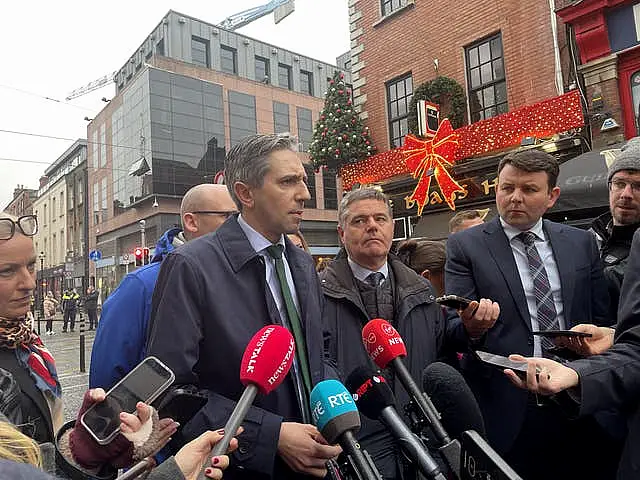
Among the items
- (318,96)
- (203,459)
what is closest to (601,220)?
(203,459)

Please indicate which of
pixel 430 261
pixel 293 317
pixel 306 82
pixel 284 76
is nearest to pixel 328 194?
pixel 306 82

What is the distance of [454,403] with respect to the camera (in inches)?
58.4

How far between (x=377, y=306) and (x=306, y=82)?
4601 centimetres

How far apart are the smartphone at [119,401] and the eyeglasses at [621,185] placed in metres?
2.65

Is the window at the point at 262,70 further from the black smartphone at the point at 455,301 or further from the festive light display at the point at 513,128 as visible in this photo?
the black smartphone at the point at 455,301

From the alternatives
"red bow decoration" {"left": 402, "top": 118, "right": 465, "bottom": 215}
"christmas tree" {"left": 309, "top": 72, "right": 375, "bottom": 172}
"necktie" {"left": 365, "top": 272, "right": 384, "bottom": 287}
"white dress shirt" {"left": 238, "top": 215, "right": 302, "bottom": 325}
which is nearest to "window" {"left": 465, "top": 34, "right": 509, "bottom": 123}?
"red bow decoration" {"left": 402, "top": 118, "right": 465, "bottom": 215}

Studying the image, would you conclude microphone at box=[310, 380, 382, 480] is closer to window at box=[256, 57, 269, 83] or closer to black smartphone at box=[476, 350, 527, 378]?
black smartphone at box=[476, 350, 527, 378]

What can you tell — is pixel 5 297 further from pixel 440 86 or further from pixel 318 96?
pixel 318 96

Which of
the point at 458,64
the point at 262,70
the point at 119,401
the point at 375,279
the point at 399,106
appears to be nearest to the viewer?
the point at 119,401

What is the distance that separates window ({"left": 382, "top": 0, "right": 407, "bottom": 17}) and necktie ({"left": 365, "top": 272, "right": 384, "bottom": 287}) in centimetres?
1133

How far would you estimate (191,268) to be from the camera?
1.94 m

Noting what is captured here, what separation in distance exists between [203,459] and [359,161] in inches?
486

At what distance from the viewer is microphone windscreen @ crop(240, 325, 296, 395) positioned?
4.55ft

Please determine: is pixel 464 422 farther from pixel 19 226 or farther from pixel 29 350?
pixel 19 226
